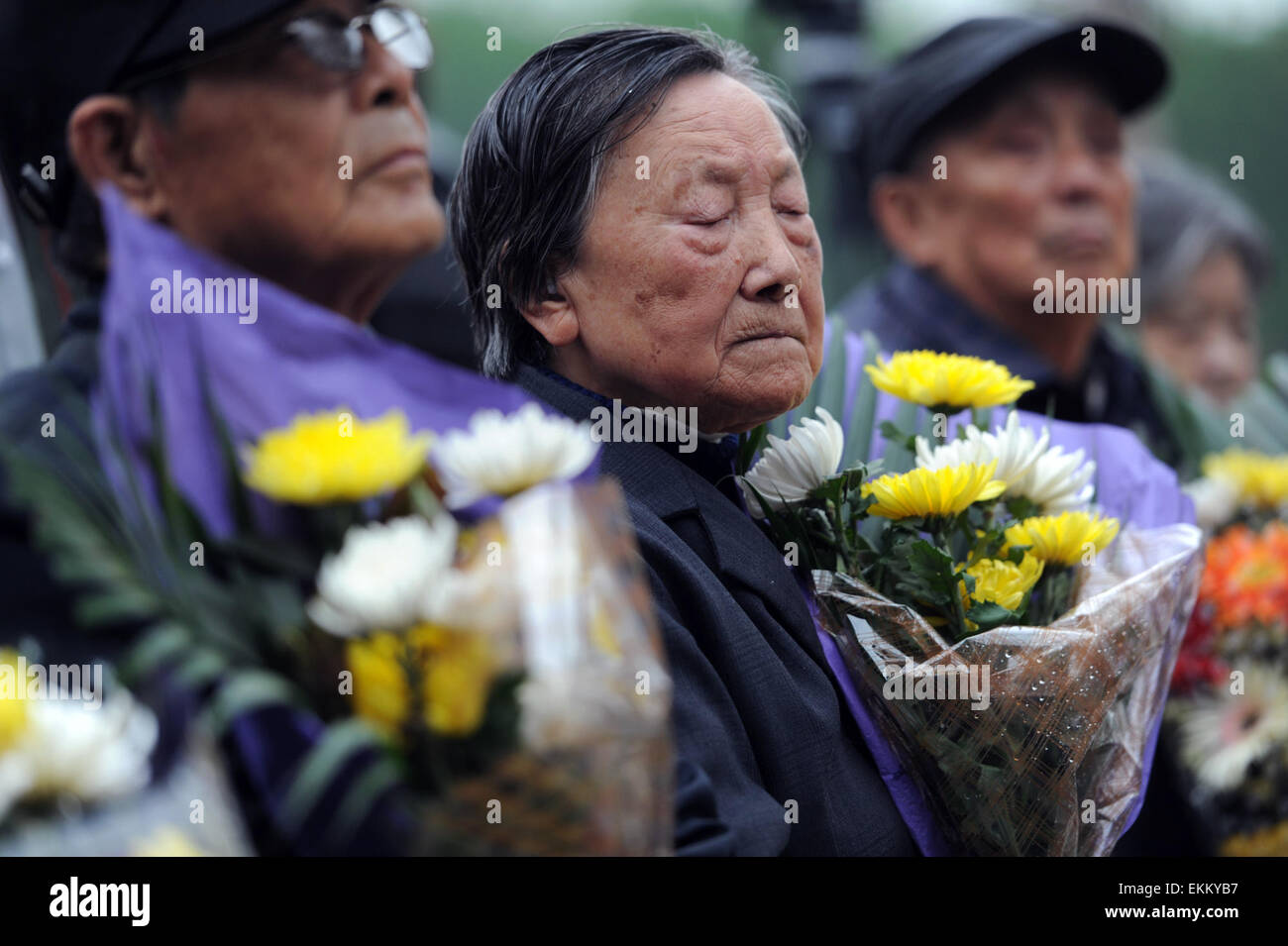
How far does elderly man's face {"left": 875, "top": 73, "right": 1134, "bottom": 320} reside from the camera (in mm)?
4008

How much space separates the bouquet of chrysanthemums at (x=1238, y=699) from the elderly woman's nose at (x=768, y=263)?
4.29 feet

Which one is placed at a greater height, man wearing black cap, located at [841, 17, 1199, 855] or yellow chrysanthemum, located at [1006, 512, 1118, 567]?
man wearing black cap, located at [841, 17, 1199, 855]

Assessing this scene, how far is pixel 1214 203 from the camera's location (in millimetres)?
4980

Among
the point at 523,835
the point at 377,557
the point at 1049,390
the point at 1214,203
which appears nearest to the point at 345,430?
the point at 377,557

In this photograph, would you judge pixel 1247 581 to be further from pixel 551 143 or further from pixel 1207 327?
pixel 1207 327

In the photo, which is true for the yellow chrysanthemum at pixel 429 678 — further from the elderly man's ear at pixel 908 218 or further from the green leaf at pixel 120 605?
the elderly man's ear at pixel 908 218

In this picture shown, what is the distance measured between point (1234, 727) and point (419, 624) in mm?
2027

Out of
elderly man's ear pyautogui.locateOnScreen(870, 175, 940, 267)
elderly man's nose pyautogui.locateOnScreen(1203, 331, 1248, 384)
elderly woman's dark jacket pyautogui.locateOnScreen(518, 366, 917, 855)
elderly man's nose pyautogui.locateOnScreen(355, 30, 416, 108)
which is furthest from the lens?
elderly man's nose pyautogui.locateOnScreen(1203, 331, 1248, 384)

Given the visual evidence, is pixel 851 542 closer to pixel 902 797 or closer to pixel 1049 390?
pixel 902 797

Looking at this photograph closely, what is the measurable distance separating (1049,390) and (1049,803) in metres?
2.12

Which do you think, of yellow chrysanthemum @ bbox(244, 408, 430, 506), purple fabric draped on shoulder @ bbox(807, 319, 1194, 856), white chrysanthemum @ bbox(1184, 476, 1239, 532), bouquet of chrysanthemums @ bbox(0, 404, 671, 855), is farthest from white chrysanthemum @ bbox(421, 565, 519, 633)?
white chrysanthemum @ bbox(1184, 476, 1239, 532)

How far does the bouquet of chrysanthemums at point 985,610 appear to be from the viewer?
190 cm

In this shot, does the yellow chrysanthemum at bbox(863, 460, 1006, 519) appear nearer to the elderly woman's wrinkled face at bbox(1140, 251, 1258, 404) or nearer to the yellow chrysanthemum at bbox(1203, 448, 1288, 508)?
the yellow chrysanthemum at bbox(1203, 448, 1288, 508)

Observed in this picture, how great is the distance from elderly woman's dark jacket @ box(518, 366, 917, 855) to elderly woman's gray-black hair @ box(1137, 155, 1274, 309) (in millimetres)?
3253
